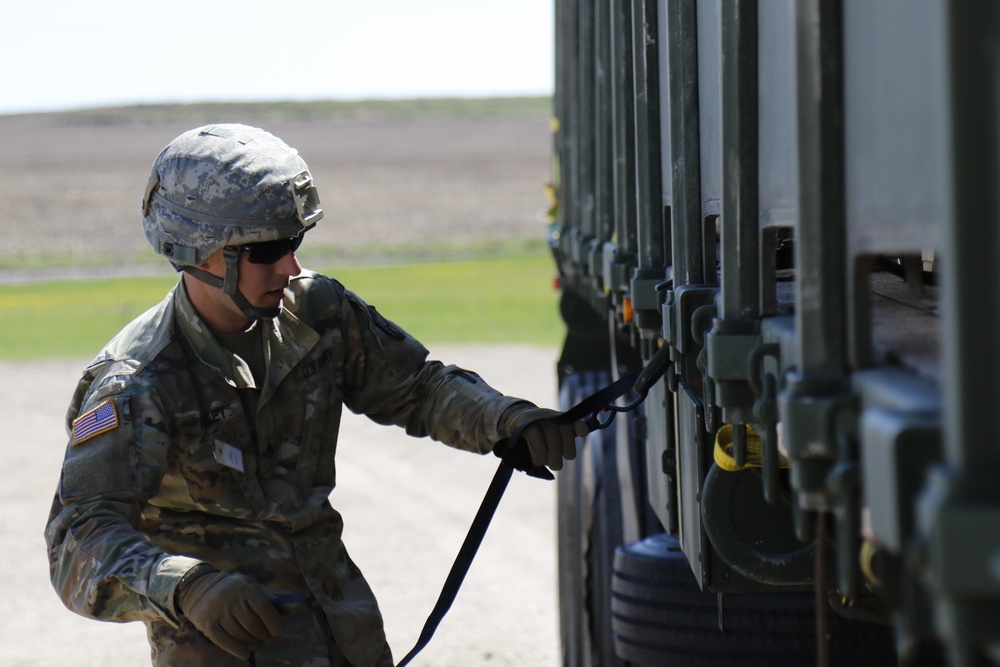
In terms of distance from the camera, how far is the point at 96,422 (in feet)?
9.13

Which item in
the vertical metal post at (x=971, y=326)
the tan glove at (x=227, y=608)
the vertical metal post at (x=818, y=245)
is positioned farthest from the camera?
the tan glove at (x=227, y=608)

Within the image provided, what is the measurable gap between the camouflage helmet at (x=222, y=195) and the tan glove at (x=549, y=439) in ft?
2.19

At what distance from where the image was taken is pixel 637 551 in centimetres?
351

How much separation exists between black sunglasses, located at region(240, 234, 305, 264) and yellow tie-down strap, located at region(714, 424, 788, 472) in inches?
49.3

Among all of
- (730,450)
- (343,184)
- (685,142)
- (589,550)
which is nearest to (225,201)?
(685,142)

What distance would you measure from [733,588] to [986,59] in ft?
5.27

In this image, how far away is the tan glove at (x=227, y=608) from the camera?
2480 millimetres

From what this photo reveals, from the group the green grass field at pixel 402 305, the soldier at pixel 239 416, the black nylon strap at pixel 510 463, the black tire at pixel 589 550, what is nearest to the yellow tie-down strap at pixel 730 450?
the black nylon strap at pixel 510 463

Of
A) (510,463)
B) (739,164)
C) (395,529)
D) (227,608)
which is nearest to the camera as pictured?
(739,164)

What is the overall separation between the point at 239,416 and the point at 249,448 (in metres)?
0.08

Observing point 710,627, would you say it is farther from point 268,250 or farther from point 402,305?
point 402,305

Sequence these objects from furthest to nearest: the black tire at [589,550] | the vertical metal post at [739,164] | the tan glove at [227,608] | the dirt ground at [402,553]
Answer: the dirt ground at [402,553]
the black tire at [589,550]
the tan glove at [227,608]
the vertical metal post at [739,164]

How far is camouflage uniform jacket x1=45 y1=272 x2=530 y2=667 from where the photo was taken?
275 centimetres

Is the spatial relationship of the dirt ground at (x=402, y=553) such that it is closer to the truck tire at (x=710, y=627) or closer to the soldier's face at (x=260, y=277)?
the truck tire at (x=710, y=627)
